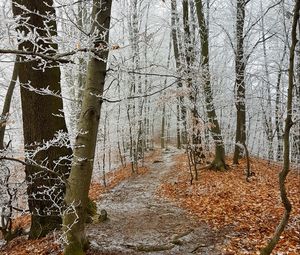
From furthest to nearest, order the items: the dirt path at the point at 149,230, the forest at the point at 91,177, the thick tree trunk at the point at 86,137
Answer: the dirt path at the point at 149,230 < the thick tree trunk at the point at 86,137 < the forest at the point at 91,177

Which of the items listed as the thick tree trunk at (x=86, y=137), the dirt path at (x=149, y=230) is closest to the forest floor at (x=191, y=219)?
the dirt path at (x=149, y=230)

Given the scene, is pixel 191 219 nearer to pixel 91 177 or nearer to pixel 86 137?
pixel 91 177

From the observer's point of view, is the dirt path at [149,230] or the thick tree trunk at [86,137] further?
the dirt path at [149,230]

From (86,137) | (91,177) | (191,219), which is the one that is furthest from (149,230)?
(86,137)

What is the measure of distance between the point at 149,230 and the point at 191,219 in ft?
4.28

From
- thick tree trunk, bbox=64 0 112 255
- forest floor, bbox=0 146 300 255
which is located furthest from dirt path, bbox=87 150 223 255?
thick tree trunk, bbox=64 0 112 255

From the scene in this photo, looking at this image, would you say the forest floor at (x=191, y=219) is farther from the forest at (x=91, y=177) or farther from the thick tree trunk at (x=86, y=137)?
the thick tree trunk at (x=86, y=137)

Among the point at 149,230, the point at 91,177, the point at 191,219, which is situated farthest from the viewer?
the point at 191,219

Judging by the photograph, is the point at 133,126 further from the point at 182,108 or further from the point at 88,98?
the point at 88,98

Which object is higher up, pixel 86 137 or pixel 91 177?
pixel 86 137

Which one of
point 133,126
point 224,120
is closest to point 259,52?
point 224,120

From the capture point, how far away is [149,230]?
697 centimetres

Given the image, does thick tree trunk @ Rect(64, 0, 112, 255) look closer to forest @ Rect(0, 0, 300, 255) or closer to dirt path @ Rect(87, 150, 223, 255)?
forest @ Rect(0, 0, 300, 255)

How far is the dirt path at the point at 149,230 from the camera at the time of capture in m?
5.87
